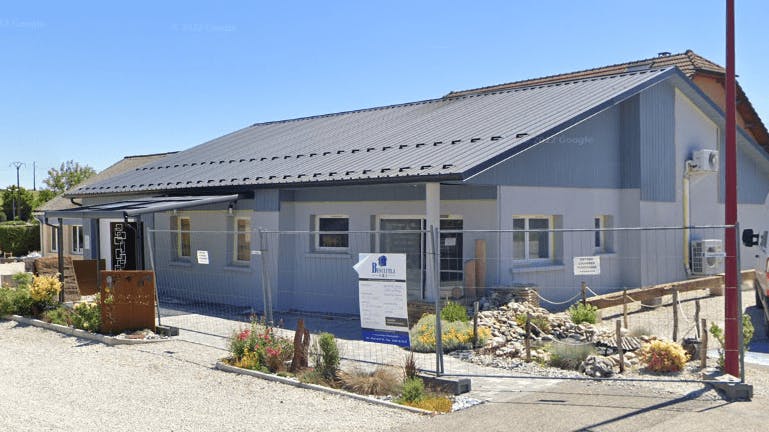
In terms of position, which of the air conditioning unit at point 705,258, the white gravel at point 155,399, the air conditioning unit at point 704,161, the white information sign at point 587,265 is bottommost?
the white gravel at point 155,399

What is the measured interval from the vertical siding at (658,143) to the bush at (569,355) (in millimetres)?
9144

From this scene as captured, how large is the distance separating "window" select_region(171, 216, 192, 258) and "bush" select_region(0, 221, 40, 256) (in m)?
23.3

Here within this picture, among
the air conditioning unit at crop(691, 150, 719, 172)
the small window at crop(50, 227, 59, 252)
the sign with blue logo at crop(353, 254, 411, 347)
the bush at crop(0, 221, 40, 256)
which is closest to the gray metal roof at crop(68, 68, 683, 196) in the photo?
the air conditioning unit at crop(691, 150, 719, 172)

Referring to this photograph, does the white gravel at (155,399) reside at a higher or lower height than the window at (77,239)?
lower

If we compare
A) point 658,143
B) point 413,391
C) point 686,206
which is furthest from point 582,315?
point 686,206

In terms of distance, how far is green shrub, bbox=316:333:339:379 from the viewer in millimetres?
9797

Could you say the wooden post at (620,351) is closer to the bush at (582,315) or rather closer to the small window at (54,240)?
the bush at (582,315)

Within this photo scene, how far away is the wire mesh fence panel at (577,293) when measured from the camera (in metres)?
10.9

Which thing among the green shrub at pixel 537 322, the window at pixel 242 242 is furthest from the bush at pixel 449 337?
the window at pixel 242 242

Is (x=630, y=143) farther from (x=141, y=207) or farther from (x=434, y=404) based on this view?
(x=434, y=404)

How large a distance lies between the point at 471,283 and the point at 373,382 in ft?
18.7

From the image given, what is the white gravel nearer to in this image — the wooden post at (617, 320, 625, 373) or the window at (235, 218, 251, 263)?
the wooden post at (617, 320, 625, 373)

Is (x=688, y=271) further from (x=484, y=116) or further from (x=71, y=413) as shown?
(x=71, y=413)

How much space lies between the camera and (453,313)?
512 inches
